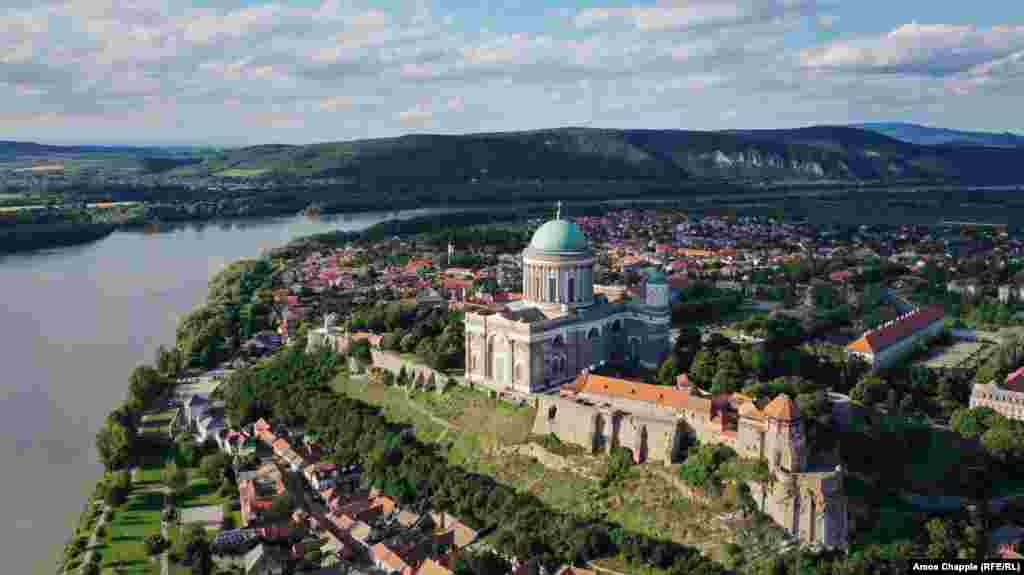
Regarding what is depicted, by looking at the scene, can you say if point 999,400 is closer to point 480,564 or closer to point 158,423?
point 480,564

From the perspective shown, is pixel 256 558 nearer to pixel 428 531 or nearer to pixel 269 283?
pixel 428 531

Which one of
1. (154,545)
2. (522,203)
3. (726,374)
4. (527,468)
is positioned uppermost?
(726,374)

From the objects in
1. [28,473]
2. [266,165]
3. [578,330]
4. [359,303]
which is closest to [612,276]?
[359,303]

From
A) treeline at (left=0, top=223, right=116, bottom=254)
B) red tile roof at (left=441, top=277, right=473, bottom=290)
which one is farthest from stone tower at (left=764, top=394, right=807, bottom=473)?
treeline at (left=0, top=223, right=116, bottom=254)

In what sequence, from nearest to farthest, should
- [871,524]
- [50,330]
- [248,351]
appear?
[871,524], [248,351], [50,330]

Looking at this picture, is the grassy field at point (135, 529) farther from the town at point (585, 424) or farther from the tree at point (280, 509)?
the tree at point (280, 509)

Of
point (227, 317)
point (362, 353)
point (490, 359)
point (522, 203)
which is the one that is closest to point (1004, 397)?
point (490, 359)

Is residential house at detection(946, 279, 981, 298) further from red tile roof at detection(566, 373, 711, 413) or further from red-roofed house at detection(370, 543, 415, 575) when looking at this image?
red-roofed house at detection(370, 543, 415, 575)
